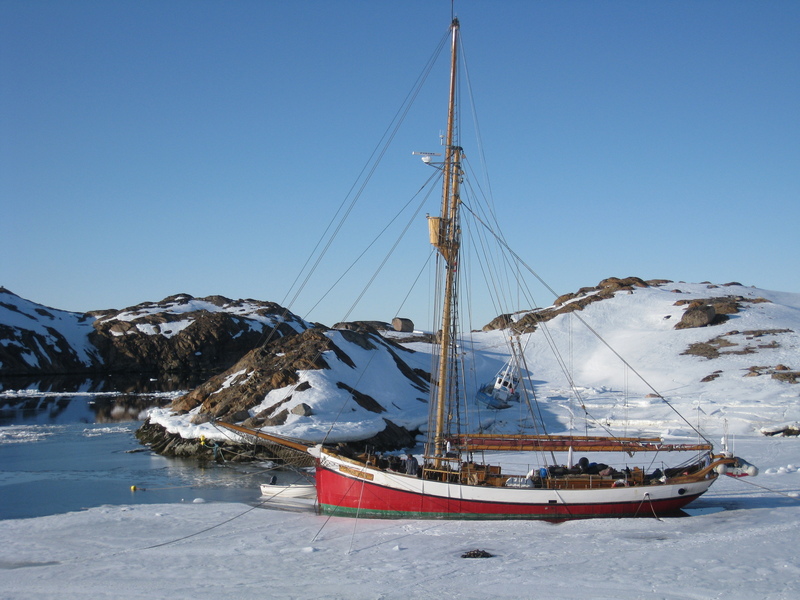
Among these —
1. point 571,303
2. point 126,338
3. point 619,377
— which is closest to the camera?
point 619,377

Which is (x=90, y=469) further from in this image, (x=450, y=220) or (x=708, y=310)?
(x=708, y=310)

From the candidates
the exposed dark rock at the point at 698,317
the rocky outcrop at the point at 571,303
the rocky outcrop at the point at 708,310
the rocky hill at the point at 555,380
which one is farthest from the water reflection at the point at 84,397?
the rocky outcrop at the point at 708,310

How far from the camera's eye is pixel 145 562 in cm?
1753

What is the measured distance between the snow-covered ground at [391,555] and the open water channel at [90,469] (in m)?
2.54

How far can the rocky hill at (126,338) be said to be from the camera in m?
101

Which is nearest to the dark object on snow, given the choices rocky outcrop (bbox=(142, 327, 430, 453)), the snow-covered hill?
the snow-covered hill

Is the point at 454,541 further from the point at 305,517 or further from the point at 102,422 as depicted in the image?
the point at 102,422

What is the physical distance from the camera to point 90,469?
32.1 m

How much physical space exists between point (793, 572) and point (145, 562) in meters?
16.6

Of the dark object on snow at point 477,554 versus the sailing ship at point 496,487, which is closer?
the dark object on snow at point 477,554

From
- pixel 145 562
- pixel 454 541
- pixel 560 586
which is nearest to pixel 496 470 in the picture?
pixel 454 541

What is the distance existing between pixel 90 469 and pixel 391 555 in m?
20.8

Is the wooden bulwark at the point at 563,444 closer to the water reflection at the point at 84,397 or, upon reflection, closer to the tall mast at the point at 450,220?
the tall mast at the point at 450,220

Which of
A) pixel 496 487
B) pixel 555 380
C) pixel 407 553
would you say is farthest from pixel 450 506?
pixel 555 380
